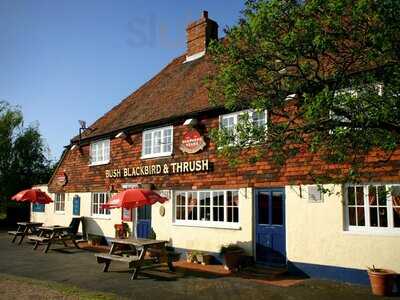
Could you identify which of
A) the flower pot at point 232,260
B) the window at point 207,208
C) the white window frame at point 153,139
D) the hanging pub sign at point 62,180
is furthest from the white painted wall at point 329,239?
the hanging pub sign at point 62,180

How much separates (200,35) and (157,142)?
21.1 ft

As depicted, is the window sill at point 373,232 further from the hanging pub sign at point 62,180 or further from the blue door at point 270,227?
the hanging pub sign at point 62,180

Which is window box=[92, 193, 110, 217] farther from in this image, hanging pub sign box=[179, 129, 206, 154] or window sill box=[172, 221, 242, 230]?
hanging pub sign box=[179, 129, 206, 154]

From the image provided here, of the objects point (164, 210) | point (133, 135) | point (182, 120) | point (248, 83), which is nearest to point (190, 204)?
point (164, 210)

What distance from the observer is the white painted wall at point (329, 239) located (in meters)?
9.45

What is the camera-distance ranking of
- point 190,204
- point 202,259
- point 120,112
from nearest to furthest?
point 202,259 < point 190,204 < point 120,112

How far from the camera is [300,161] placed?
36.7 ft

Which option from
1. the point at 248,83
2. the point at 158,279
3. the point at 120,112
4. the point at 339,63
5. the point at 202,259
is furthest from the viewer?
the point at 120,112

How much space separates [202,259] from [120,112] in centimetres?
996

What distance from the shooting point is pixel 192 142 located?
1440 cm

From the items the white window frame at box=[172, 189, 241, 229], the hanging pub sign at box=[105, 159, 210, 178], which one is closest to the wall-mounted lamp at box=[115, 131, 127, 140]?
the hanging pub sign at box=[105, 159, 210, 178]

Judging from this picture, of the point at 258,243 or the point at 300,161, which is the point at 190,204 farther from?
the point at 300,161

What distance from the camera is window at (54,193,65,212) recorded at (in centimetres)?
2196

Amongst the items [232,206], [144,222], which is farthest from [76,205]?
[232,206]
